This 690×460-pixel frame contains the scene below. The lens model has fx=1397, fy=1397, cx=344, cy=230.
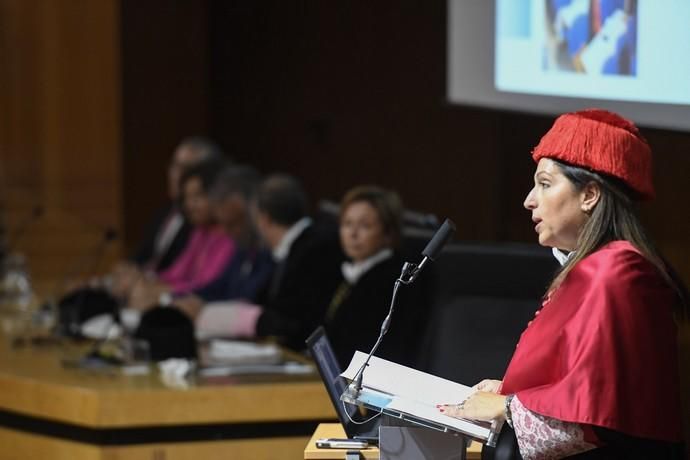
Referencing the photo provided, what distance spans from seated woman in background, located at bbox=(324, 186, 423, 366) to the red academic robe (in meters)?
1.85

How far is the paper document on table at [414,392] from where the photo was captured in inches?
99.4

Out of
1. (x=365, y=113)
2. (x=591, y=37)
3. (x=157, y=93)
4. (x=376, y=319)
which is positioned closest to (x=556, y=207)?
(x=591, y=37)

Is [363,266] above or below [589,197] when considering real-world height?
below

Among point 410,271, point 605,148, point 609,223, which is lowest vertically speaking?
A: point 410,271

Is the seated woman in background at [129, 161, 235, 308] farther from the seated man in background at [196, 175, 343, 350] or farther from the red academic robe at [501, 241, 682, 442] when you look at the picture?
the red academic robe at [501, 241, 682, 442]

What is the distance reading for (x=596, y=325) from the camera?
246 cm

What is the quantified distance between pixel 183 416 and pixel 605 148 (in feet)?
6.98

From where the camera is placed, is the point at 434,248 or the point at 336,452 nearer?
the point at 434,248

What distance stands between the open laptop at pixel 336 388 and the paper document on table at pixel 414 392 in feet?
0.85

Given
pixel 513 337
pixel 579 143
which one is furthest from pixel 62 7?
pixel 579 143

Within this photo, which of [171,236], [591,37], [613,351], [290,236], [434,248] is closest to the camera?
[613,351]

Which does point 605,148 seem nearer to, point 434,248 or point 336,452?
point 434,248

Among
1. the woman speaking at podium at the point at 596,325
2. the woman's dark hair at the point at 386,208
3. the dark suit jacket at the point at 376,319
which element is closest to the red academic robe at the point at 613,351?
the woman speaking at podium at the point at 596,325

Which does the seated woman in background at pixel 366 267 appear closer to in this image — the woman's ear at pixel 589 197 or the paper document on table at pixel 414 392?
the paper document on table at pixel 414 392
